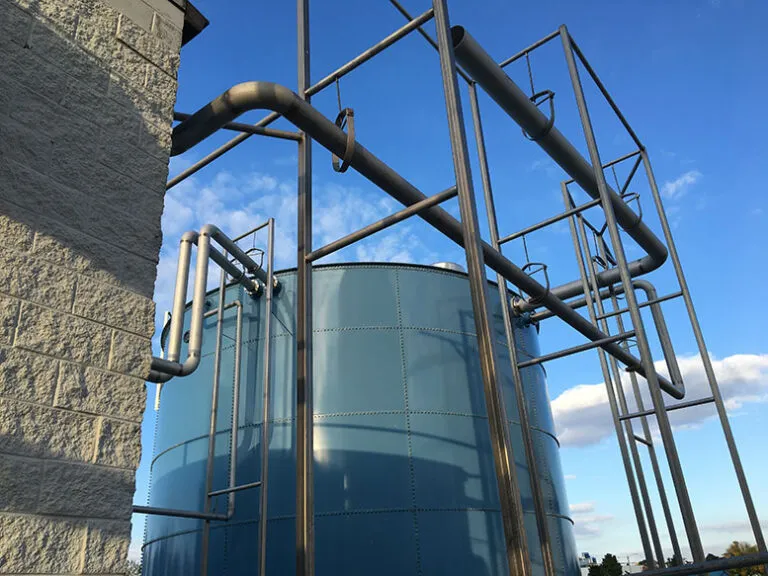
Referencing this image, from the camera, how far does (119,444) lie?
2.55 meters

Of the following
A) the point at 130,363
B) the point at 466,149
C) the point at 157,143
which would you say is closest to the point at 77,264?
the point at 130,363

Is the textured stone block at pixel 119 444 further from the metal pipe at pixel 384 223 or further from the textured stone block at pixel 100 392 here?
the metal pipe at pixel 384 223

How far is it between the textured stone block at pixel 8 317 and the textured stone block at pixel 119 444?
49 centimetres

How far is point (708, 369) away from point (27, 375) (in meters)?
9.78

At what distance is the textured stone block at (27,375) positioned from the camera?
2277mm

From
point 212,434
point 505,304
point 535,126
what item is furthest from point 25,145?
point 535,126

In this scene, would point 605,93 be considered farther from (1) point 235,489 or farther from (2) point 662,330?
(1) point 235,489

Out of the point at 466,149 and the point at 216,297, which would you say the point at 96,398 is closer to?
the point at 466,149

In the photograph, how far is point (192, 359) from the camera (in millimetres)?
5906

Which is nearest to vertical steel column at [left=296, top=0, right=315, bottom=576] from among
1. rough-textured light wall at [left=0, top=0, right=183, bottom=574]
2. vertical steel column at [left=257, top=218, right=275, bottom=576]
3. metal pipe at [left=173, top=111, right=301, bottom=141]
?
metal pipe at [left=173, top=111, right=301, bottom=141]

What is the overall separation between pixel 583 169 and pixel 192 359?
6045 millimetres

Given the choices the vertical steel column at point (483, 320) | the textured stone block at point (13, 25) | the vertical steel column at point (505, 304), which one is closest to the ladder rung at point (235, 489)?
the vertical steel column at point (505, 304)

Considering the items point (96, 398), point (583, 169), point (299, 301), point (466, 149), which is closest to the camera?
point (96, 398)

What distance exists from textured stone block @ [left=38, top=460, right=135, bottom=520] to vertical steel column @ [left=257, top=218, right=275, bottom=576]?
168 inches
